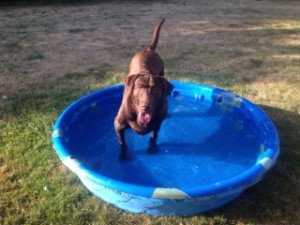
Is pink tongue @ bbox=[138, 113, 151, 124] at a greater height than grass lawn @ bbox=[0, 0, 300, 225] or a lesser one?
greater

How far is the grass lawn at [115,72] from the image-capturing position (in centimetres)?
402

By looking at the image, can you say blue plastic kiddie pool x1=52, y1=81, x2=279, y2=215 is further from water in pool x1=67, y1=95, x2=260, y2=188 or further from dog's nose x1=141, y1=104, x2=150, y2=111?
dog's nose x1=141, y1=104, x2=150, y2=111

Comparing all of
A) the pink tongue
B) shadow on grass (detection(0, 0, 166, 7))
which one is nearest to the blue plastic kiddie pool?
the pink tongue

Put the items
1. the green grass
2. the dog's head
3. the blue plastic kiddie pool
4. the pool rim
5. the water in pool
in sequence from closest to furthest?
the pool rim < the blue plastic kiddie pool < the green grass < the dog's head < the water in pool

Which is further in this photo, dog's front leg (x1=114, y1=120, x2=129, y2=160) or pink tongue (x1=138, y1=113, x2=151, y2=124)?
dog's front leg (x1=114, y1=120, x2=129, y2=160)

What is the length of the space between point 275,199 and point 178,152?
49.6 inches

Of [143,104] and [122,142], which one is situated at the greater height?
[143,104]

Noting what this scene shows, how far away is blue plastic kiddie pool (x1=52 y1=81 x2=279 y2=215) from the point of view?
11.8 ft

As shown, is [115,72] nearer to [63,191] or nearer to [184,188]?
[63,191]

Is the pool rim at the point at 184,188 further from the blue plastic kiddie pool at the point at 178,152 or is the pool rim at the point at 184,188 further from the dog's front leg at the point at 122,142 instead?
the dog's front leg at the point at 122,142

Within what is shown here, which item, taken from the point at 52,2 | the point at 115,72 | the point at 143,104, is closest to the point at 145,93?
the point at 143,104

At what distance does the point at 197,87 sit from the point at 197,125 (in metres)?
0.69

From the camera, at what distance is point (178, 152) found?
16.1 ft

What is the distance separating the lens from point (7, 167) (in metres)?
4.55
